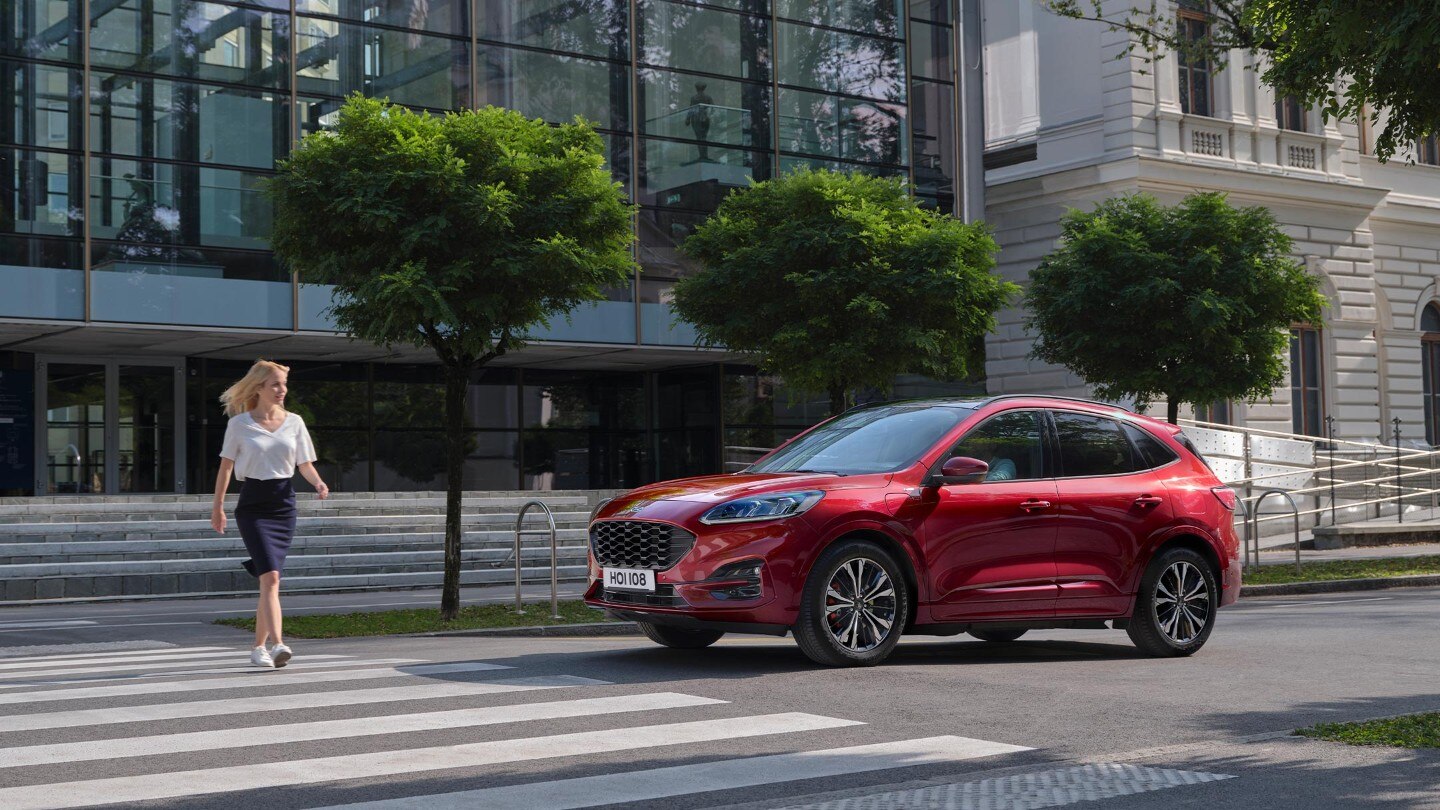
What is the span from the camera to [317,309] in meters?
27.2

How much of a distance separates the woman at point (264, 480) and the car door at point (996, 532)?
3673 millimetres

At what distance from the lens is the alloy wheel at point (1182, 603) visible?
10.7 meters

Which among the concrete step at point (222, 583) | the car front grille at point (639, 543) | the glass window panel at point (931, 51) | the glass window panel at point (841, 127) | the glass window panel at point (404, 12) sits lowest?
the concrete step at point (222, 583)

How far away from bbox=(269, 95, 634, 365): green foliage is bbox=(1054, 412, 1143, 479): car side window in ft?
17.0

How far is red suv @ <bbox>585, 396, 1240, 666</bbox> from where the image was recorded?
9242 millimetres

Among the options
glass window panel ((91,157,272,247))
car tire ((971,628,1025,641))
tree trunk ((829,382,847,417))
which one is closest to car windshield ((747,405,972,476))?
car tire ((971,628,1025,641))

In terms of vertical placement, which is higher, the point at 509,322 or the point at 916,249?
the point at 916,249

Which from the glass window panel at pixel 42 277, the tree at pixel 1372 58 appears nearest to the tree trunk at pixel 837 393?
the glass window panel at pixel 42 277

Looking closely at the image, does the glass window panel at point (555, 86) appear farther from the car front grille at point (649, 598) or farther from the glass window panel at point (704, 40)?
the car front grille at point (649, 598)

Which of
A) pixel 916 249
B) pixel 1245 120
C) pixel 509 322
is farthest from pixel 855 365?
pixel 1245 120

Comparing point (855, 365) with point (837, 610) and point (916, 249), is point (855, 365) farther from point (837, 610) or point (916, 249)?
point (837, 610)

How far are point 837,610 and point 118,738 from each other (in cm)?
409

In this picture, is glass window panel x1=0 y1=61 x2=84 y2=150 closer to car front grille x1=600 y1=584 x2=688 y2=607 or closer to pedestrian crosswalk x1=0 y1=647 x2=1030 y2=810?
pedestrian crosswalk x1=0 y1=647 x2=1030 y2=810

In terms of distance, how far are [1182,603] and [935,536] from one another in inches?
83.5
